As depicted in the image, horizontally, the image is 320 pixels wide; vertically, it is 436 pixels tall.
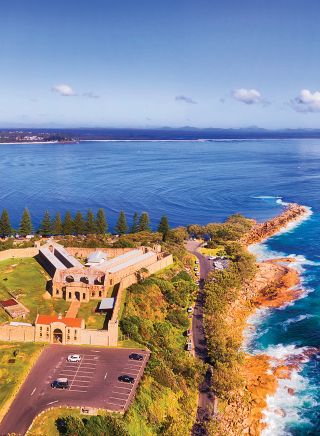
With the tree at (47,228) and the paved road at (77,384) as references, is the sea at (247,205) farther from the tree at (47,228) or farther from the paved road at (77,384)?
the tree at (47,228)

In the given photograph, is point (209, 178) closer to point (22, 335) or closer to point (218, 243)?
point (218, 243)

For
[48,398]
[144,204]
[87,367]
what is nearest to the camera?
[48,398]

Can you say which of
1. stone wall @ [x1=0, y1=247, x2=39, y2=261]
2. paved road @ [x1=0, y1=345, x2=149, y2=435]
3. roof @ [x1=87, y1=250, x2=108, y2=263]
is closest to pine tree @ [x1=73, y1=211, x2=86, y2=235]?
stone wall @ [x1=0, y1=247, x2=39, y2=261]

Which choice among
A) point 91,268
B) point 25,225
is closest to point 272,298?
point 91,268

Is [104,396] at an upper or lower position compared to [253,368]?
upper

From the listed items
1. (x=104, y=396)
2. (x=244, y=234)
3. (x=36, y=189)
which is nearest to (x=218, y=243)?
(x=244, y=234)

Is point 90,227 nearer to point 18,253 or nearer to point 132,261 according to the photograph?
point 18,253
